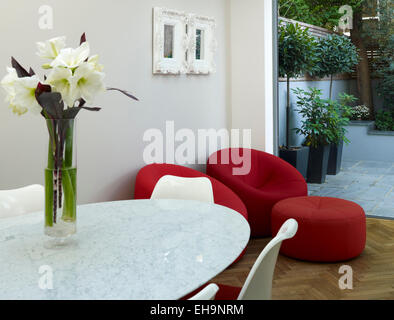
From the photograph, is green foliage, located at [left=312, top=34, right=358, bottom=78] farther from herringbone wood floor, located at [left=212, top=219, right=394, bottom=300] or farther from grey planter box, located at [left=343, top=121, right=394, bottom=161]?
herringbone wood floor, located at [left=212, top=219, right=394, bottom=300]

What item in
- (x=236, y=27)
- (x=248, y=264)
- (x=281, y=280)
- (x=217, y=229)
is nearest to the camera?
(x=217, y=229)

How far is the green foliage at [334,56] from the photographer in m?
4.94

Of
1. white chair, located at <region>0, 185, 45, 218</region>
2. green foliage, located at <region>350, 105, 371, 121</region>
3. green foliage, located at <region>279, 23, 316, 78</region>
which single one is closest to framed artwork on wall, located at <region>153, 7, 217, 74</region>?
green foliage, located at <region>279, 23, 316, 78</region>

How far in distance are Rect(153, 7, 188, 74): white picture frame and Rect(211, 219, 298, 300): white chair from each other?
2.91 meters

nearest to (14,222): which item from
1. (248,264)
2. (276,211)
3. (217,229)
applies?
(217,229)

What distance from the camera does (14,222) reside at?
6.60ft

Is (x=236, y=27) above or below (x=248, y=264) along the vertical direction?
above

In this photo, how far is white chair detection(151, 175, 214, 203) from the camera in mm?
2711

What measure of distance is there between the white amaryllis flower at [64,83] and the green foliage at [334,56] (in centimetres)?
398

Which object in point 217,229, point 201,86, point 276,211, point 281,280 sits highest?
point 201,86
